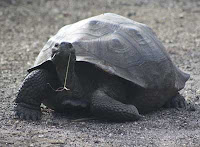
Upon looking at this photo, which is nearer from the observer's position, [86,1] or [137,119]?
[137,119]

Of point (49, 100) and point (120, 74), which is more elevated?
point (120, 74)

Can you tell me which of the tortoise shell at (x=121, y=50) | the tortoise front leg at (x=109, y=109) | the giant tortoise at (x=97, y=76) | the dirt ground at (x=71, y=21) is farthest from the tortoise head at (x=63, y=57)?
the dirt ground at (x=71, y=21)

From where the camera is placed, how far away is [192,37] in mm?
9594

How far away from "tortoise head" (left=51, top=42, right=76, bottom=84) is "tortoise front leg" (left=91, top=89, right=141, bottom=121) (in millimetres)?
340

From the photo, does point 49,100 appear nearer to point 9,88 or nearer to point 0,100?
point 0,100

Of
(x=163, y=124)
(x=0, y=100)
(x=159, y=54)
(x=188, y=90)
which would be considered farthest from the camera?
(x=188, y=90)

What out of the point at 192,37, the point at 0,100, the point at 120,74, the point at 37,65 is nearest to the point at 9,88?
the point at 0,100

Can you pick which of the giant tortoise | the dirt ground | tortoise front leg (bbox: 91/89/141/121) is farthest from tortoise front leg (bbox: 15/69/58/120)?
tortoise front leg (bbox: 91/89/141/121)

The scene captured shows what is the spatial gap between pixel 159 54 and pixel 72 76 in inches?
39.4

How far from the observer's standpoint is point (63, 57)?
4.45 metres

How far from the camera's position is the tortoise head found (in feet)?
14.4

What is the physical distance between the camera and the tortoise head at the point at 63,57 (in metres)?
4.40

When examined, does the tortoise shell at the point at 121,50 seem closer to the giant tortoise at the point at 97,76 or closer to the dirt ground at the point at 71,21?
the giant tortoise at the point at 97,76

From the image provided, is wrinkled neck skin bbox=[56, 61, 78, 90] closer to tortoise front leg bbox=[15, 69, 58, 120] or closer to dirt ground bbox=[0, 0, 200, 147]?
tortoise front leg bbox=[15, 69, 58, 120]
